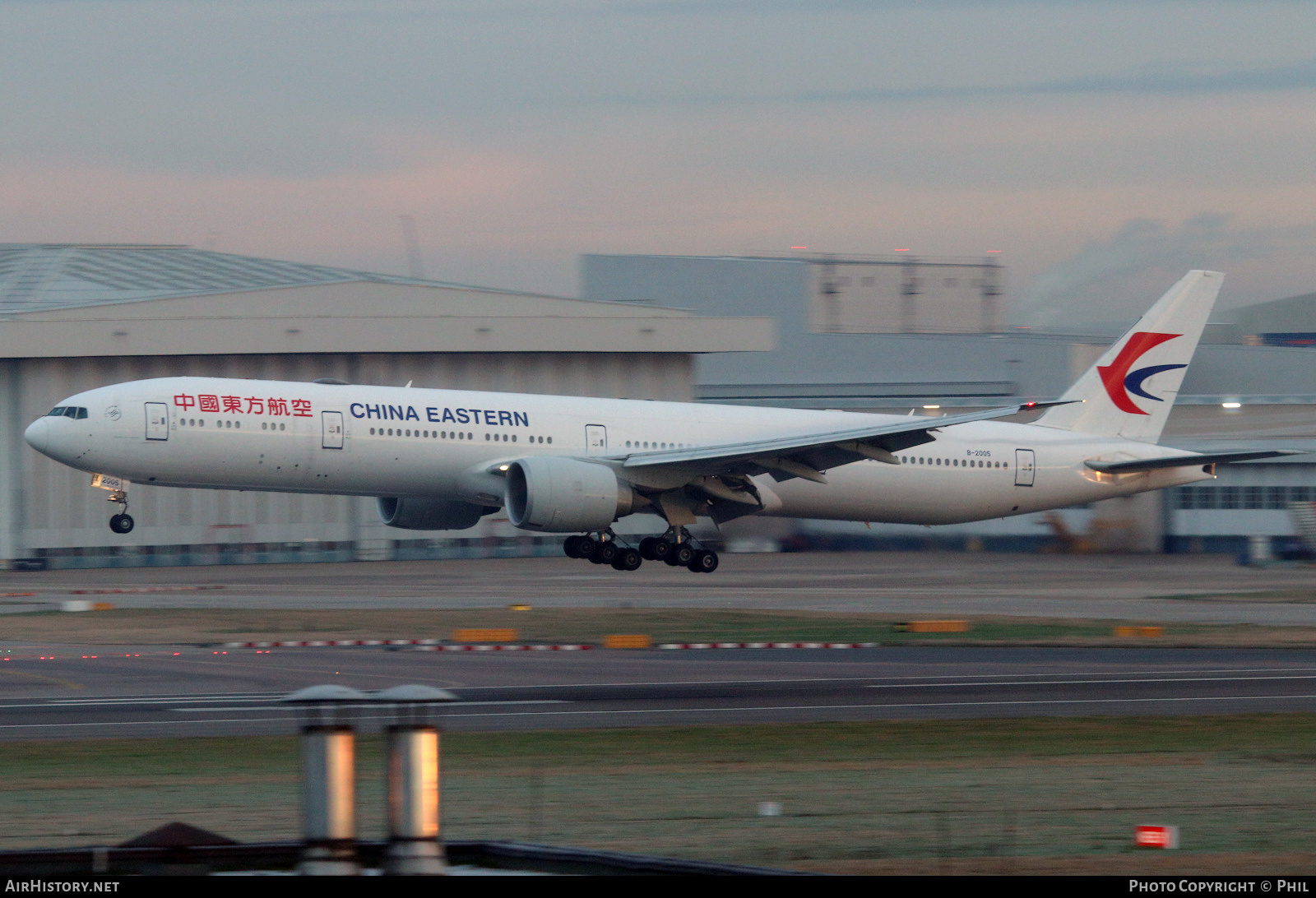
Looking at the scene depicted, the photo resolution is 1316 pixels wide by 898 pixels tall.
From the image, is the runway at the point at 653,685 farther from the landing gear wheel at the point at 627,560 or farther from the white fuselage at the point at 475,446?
the landing gear wheel at the point at 627,560

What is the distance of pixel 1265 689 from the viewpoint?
70.9 feet

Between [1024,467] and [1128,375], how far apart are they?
4.80 meters

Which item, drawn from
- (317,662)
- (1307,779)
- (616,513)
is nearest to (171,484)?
(616,513)

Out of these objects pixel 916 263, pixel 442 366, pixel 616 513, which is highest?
pixel 916 263

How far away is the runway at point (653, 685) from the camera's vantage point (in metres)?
18.7

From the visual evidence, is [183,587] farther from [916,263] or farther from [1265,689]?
[916,263]

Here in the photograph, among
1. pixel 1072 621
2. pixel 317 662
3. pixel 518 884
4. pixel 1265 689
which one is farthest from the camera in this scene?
pixel 1072 621

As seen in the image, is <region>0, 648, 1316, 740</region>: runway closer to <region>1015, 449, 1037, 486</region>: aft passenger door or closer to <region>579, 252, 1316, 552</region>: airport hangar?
<region>1015, 449, 1037, 486</region>: aft passenger door

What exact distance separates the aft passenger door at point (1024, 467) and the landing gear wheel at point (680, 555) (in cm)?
991

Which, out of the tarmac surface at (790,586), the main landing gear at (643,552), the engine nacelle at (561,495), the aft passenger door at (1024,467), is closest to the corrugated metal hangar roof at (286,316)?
the tarmac surface at (790,586)

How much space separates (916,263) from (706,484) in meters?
57.2

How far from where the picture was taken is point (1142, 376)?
43.2 m

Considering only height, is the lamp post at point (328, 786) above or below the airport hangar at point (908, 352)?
below

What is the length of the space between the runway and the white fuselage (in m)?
9.93
